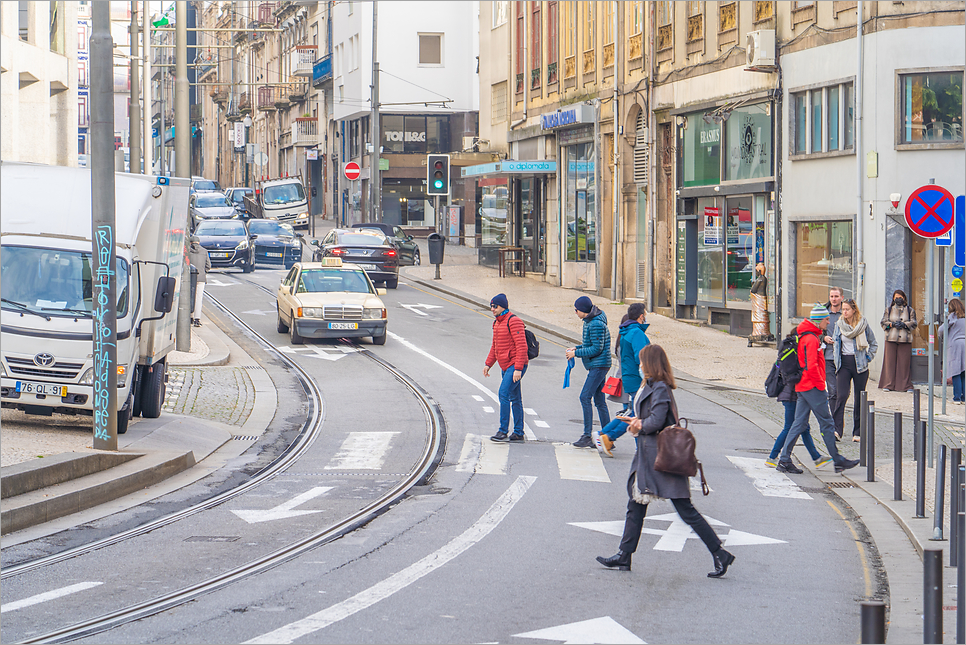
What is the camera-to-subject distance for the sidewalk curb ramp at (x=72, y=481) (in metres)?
10.5

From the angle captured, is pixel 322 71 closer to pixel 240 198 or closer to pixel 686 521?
pixel 240 198

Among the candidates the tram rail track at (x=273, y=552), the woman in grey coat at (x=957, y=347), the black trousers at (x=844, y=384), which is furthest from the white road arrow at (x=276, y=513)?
the woman in grey coat at (x=957, y=347)

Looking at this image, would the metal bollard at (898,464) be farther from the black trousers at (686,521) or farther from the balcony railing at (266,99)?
the balcony railing at (266,99)

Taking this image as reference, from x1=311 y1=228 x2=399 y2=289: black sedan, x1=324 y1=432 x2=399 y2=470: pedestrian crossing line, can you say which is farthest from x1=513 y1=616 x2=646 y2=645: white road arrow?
x1=311 y1=228 x2=399 y2=289: black sedan

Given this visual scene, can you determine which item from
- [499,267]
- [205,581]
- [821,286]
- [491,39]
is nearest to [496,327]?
[205,581]

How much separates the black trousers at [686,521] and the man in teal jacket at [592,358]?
5606 millimetres

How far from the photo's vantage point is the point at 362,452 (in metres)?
14.4

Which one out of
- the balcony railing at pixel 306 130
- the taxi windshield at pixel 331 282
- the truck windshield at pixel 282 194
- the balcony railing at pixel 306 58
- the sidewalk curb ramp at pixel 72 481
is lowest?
the sidewalk curb ramp at pixel 72 481

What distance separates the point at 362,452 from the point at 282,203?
45.4 metres

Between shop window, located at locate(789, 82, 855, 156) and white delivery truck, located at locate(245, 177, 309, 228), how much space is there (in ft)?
118

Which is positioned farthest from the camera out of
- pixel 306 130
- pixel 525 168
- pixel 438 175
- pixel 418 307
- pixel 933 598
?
pixel 306 130

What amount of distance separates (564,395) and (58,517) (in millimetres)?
9826

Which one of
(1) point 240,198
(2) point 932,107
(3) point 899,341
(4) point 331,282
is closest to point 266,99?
(1) point 240,198

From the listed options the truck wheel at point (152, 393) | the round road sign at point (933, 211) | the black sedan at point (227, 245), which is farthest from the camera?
the black sedan at point (227, 245)
